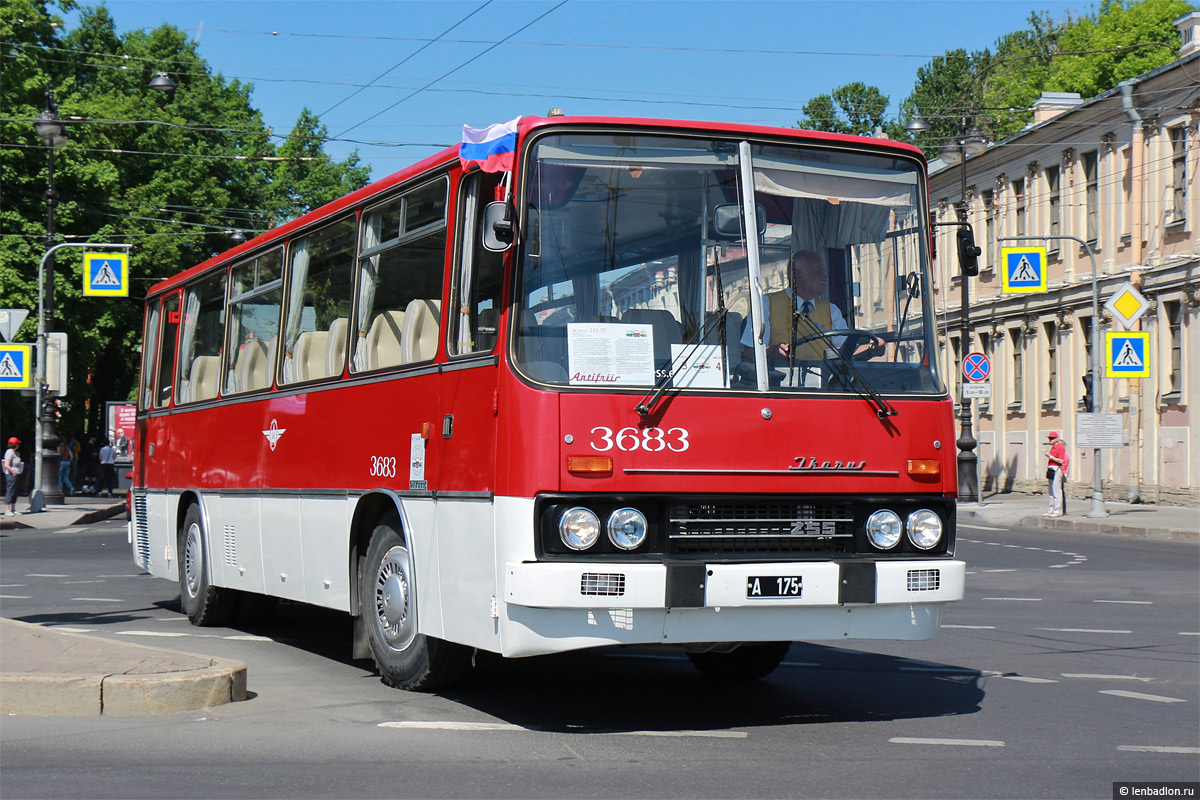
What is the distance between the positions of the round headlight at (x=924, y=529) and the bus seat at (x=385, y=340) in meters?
3.07

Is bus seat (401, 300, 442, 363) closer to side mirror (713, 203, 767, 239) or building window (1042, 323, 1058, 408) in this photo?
side mirror (713, 203, 767, 239)

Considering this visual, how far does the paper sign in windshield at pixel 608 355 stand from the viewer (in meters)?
7.64

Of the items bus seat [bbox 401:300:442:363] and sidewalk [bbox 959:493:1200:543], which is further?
sidewalk [bbox 959:493:1200:543]

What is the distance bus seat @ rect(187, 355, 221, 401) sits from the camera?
43.2 feet

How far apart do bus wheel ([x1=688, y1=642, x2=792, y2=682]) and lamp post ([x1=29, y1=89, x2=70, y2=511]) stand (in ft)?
82.1

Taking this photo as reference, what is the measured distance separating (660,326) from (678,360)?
19cm

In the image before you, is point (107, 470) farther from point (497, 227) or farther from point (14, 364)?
point (497, 227)

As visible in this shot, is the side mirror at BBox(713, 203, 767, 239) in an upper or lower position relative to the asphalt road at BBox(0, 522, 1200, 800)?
upper

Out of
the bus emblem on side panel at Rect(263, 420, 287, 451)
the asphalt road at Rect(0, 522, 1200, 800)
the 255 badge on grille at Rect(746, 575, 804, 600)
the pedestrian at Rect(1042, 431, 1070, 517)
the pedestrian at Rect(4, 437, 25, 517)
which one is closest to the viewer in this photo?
the asphalt road at Rect(0, 522, 1200, 800)

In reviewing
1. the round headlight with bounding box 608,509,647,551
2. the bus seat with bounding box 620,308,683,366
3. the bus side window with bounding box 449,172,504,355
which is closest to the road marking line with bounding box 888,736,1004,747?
the round headlight with bounding box 608,509,647,551

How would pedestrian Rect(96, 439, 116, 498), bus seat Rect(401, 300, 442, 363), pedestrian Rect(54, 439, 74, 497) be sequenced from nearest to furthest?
bus seat Rect(401, 300, 442, 363) < pedestrian Rect(96, 439, 116, 498) < pedestrian Rect(54, 439, 74, 497)

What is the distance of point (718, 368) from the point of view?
7887 mm

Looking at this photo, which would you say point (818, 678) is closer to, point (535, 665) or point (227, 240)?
point (535, 665)

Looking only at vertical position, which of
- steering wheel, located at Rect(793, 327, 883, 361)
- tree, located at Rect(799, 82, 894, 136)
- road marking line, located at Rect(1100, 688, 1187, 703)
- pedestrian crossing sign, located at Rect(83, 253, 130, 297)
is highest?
tree, located at Rect(799, 82, 894, 136)
